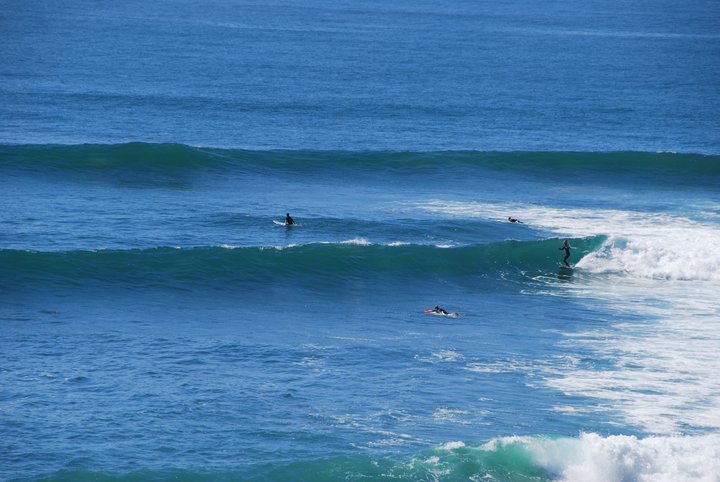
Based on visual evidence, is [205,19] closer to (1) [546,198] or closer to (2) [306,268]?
(1) [546,198]

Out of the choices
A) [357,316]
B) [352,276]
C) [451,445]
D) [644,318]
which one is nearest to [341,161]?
[352,276]

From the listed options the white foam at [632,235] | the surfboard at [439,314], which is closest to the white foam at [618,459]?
the surfboard at [439,314]

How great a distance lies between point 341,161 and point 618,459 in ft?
111

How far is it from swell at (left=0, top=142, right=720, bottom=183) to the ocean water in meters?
0.17

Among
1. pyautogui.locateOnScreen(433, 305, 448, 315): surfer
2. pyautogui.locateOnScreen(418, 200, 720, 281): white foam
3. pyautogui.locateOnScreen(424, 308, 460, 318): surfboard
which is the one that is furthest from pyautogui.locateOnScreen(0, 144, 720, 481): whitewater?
pyautogui.locateOnScreen(433, 305, 448, 315): surfer

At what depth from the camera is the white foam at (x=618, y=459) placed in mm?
23016

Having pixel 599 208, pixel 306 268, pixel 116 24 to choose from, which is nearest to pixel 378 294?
pixel 306 268

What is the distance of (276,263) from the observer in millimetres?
38812

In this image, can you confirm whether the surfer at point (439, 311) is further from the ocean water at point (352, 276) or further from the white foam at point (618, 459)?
the white foam at point (618, 459)

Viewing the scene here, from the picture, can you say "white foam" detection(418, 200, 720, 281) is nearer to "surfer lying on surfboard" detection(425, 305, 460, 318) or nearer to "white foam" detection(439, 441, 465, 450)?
"surfer lying on surfboard" detection(425, 305, 460, 318)

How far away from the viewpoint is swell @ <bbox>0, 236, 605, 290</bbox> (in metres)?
36.2

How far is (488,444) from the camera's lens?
23.5m

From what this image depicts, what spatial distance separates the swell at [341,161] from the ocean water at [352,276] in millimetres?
169

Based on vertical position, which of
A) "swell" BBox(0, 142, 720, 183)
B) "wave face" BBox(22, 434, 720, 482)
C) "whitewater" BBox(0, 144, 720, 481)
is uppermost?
"swell" BBox(0, 142, 720, 183)
